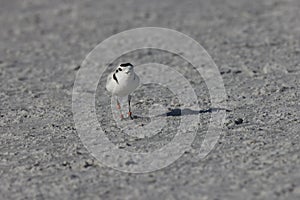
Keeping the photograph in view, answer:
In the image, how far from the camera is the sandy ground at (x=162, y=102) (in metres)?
5.36

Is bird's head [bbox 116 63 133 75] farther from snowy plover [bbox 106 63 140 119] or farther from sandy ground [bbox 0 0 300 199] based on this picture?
sandy ground [bbox 0 0 300 199]

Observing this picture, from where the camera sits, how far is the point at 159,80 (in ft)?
29.3

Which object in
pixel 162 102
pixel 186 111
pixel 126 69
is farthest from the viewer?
pixel 162 102

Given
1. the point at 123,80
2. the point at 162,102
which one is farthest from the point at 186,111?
the point at 123,80

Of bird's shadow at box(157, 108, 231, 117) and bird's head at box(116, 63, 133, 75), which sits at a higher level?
bird's head at box(116, 63, 133, 75)

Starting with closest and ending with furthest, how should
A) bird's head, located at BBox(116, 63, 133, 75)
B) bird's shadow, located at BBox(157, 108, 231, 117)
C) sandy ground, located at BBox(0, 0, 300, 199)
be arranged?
sandy ground, located at BBox(0, 0, 300, 199)
bird's head, located at BBox(116, 63, 133, 75)
bird's shadow, located at BBox(157, 108, 231, 117)

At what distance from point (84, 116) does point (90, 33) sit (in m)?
5.61

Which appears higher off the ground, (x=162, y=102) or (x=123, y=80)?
(x=162, y=102)

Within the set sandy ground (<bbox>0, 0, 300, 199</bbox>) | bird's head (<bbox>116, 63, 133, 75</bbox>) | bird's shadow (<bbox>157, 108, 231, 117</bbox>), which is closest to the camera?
sandy ground (<bbox>0, 0, 300, 199</bbox>)

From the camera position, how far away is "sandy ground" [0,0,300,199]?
5359 mm

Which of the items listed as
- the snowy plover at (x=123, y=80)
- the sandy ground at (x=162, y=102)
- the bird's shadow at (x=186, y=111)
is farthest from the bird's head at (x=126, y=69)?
the bird's shadow at (x=186, y=111)

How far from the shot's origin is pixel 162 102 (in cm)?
785

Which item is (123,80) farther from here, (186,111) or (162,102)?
(162,102)

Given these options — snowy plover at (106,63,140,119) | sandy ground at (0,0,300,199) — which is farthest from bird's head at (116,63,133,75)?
sandy ground at (0,0,300,199)
